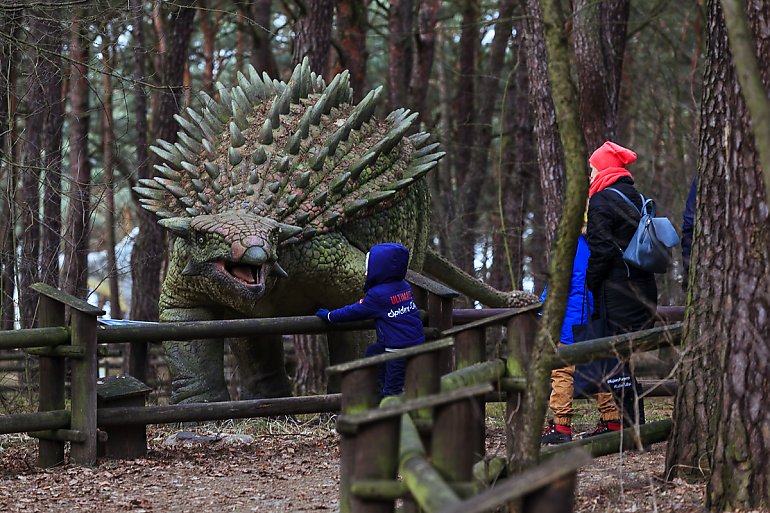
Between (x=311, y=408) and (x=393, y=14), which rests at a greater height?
(x=393, y=14)

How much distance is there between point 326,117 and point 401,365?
223 cm

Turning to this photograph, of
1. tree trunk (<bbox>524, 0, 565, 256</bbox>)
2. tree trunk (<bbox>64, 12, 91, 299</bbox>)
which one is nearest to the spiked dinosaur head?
tree trunk (<bbox>64, 12, 91, 299</bbox>)

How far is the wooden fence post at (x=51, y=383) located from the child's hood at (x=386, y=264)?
76.2 inches

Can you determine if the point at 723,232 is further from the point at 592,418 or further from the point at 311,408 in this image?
the point at 592,418

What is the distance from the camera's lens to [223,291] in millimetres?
7281

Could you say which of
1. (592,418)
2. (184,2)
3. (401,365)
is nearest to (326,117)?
(401,365)

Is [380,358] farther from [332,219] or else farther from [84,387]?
[332,219]

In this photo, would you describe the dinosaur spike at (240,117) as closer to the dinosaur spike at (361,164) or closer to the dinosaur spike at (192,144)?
the dinosaur spike at (192,144)

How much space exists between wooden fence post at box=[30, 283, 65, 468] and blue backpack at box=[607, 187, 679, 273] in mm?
3495

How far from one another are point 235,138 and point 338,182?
2.83ft

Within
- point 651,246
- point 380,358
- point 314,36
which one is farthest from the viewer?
point 314,36

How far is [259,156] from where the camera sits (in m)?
7.54

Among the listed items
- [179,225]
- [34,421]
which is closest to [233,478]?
[34,421]

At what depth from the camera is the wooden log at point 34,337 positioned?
6414 mm
